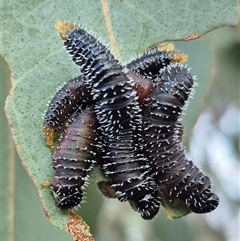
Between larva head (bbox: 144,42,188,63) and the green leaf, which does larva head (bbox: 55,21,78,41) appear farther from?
larva head (bbox: 144,42,188,63)

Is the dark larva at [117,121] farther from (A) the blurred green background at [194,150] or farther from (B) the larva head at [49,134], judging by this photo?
(A) the blurred green background at [194,150]

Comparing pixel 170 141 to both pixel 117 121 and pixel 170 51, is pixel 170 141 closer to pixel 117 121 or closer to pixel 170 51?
pixel 117 121

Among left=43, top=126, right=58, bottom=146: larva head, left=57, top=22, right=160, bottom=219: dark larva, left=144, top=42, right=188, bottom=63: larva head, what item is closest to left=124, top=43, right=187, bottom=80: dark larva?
left=144, top=42, right=188, bottom=63: larva head

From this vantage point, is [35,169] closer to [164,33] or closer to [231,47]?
[164,33]

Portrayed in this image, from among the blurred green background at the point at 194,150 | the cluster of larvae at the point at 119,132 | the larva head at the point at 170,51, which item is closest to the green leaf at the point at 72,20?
the larva head at the point at 170,51

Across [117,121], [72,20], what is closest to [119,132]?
[117,121]

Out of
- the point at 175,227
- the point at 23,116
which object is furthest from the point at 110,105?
the point at 175,227
